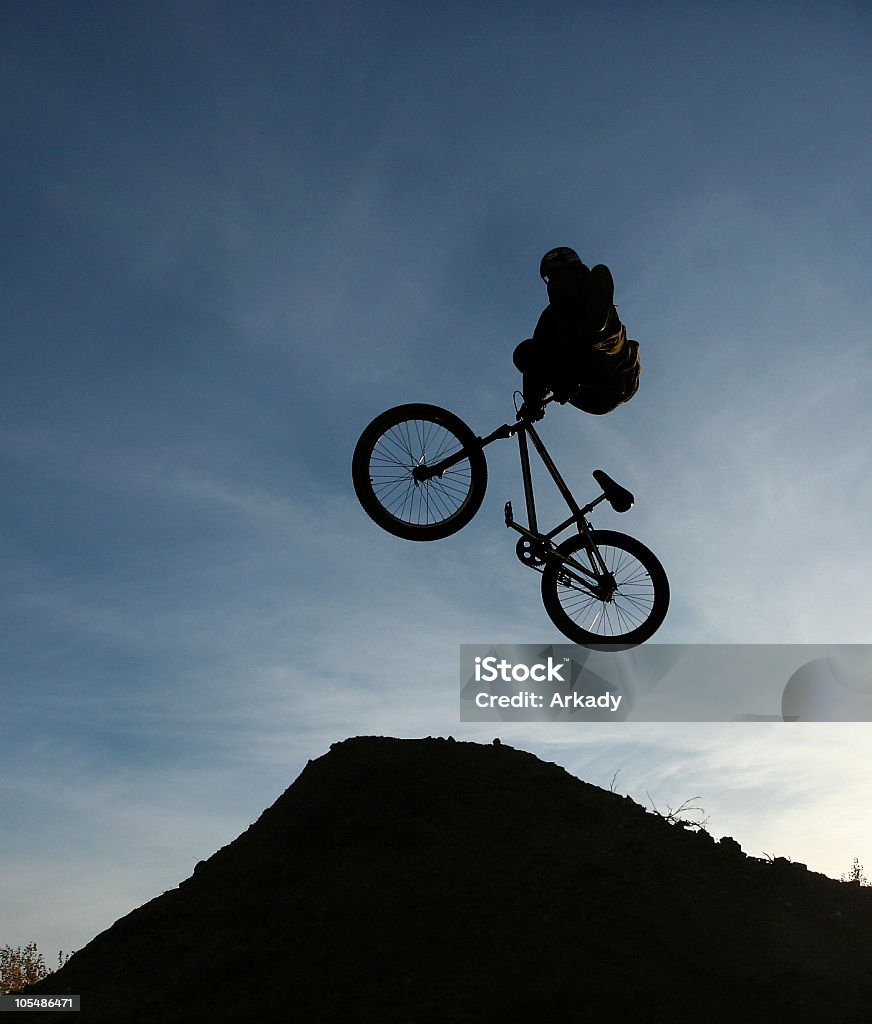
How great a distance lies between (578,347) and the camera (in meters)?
9.50

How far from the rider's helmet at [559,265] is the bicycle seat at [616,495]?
2.45m

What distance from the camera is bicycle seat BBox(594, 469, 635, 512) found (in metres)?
10.2

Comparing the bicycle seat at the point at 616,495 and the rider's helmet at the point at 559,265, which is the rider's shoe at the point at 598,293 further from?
the bicycle seat at the point at 616,495

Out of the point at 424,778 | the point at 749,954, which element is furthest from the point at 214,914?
the point at 749,954

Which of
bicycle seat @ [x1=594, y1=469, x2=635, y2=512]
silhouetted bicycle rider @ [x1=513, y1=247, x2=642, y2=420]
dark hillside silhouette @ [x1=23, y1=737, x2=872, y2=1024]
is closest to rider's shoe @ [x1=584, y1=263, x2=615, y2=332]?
silhouetted bicycle rider @ [x1=513, y1=247, x2=642, y2=420]

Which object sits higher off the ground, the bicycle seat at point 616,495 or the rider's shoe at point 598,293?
the rider's shoe at point 598,293

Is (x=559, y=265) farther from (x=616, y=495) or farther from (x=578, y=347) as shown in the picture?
(x=616, y=495)

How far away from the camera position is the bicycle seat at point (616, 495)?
10.2m

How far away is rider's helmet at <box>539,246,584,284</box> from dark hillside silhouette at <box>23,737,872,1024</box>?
20.8 feet

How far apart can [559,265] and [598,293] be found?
624 millimetres

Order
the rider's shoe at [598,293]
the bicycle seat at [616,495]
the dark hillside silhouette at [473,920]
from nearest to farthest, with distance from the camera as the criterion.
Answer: the dark hillside silhouette at [473,920], the rider's shoe at [598,293], the bicycle seat at [616,495]

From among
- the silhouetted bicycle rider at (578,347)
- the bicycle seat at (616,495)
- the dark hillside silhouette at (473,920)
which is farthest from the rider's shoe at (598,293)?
the dark hillside silhouette at (473,920)

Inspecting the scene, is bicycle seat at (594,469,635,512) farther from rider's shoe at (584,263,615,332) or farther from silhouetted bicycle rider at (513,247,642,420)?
rider's shoe at (584,263,615,332)

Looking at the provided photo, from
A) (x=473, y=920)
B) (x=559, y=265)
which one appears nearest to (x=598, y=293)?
(x=559, y=265)
